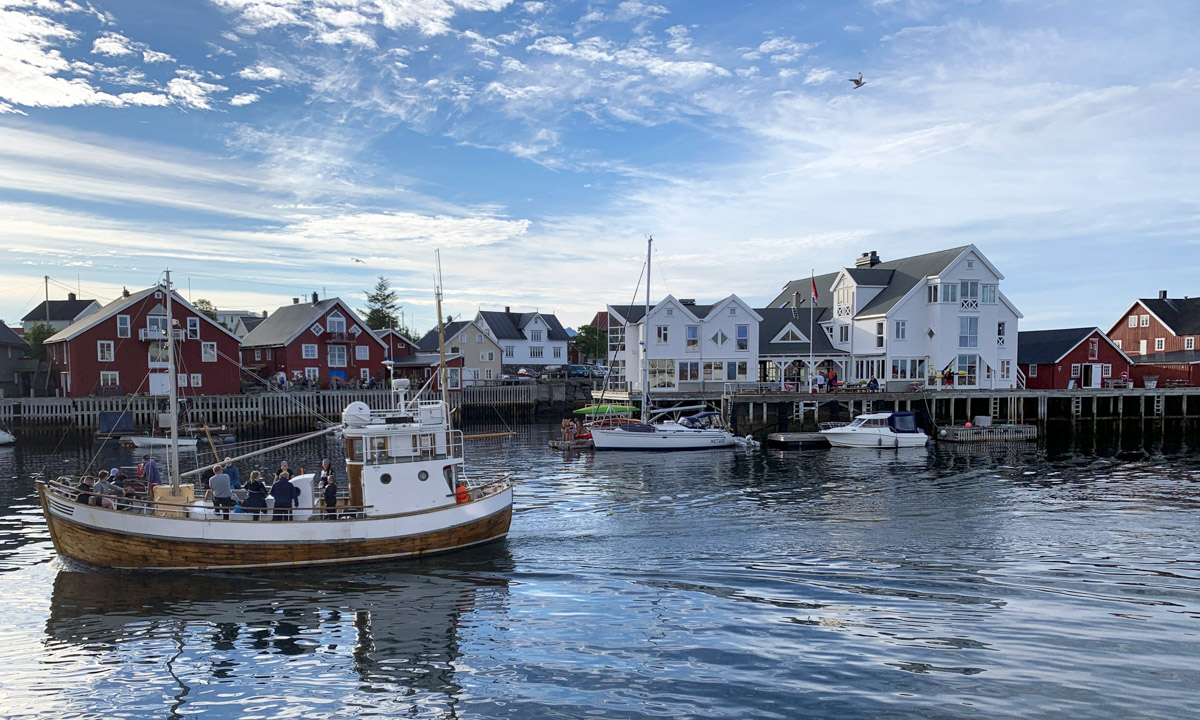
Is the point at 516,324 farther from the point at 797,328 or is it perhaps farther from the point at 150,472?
the point at 150,472

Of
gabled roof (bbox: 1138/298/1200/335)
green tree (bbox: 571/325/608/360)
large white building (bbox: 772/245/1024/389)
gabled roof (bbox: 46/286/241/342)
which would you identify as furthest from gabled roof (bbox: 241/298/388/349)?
gabled roof (bbox: 1138/298/1200/335)

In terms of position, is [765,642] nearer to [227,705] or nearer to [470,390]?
[227,705]

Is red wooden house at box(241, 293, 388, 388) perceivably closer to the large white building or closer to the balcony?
the balcony

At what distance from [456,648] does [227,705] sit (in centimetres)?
397

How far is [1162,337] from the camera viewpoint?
253 ft

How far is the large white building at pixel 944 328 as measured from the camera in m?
57.5

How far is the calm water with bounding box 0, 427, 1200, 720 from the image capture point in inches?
473

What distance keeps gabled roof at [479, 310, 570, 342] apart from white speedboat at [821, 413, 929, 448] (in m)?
50.6

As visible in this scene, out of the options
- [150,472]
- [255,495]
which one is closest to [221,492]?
[255,495]

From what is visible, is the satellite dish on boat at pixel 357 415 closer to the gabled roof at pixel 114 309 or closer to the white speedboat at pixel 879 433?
the white speedboat at pixel 879 433

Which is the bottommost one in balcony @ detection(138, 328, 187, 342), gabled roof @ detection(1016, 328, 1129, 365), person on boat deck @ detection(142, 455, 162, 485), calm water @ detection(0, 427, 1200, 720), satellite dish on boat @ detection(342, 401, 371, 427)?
calm water @ detection(0, 427, 1200, 720)

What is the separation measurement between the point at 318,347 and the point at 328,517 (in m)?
49.7

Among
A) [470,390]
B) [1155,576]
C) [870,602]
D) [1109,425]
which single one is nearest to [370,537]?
[870,602]

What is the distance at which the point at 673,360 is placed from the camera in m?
58.1
